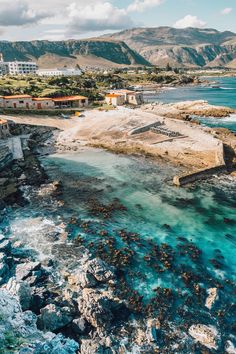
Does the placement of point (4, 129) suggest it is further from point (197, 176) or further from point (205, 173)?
point (205, 173)

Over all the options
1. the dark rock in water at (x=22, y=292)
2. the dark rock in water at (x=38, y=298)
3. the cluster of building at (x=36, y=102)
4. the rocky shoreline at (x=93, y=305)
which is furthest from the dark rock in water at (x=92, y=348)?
the cluster of building at (x=36, y=102)

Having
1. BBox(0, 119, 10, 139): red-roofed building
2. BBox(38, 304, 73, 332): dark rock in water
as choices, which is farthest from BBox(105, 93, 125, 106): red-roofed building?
BBox(38, 304, 73, 332): dark rock in water

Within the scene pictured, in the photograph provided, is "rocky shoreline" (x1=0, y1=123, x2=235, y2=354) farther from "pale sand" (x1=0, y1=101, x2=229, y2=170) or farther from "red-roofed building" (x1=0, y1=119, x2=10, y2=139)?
"red-roofed building" (x1=0, y1=119, x2=10, y2=139)

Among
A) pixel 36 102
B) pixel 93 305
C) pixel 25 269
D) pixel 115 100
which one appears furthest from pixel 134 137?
pixel 93 305

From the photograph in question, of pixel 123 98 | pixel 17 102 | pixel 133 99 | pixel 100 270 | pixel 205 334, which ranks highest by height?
pixel 17 102

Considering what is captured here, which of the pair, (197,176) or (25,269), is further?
(197,176)

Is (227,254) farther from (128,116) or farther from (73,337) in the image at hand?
(128,116)
